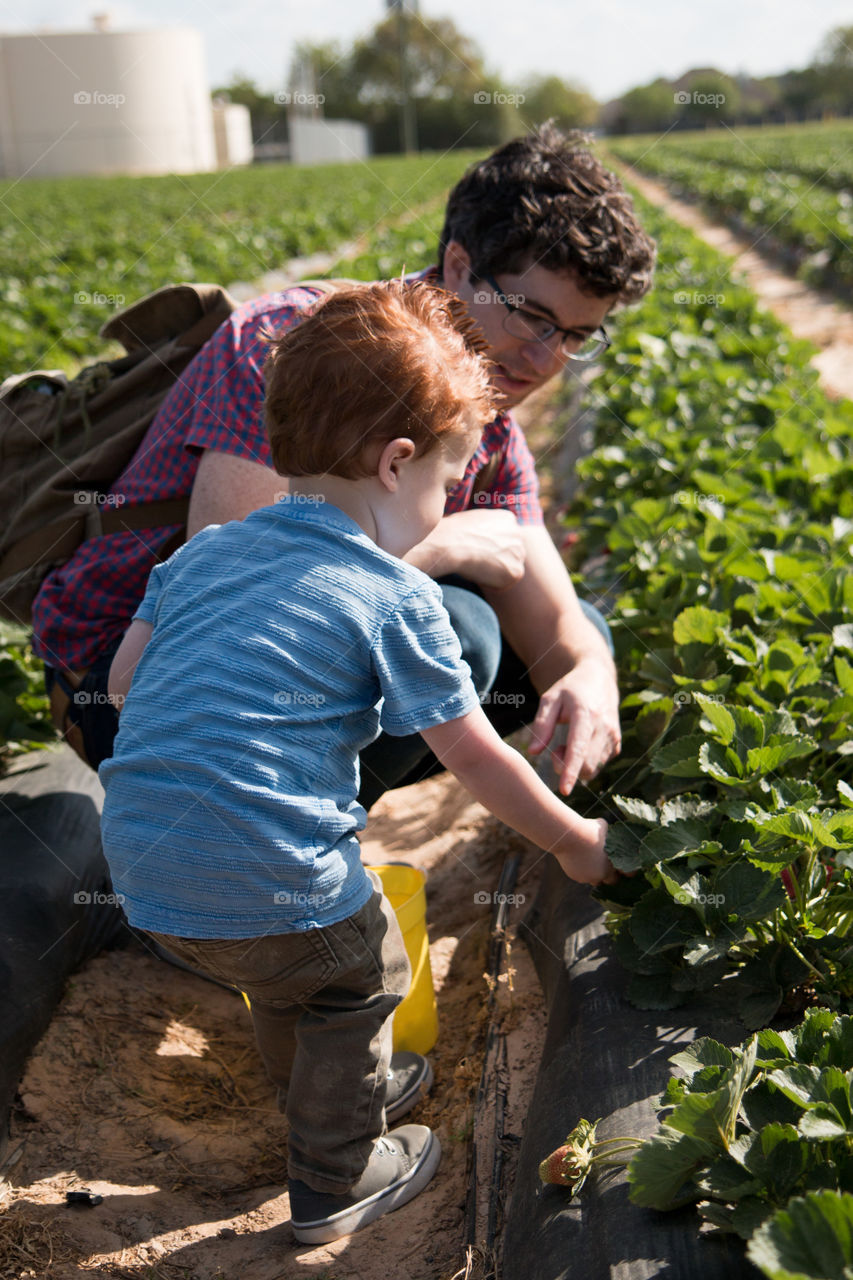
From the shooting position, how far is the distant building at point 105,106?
55.2 metres

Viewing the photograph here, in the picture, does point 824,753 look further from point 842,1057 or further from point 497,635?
point 842,1057

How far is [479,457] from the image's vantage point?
2.30m

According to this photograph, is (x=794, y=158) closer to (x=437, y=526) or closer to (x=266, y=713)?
(x=437, y=526)

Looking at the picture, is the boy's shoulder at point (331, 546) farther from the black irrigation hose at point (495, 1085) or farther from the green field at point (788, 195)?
the green field at point (788, 195)

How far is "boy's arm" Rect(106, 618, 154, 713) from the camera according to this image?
1.75 m

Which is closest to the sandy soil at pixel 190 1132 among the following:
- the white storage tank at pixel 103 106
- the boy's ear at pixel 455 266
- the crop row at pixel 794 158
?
the boy's ear at pixel 455 266

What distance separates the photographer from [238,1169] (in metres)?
1.95

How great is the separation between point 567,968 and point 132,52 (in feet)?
213

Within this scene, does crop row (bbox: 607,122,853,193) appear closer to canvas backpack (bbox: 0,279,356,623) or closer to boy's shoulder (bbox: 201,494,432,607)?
canvas backpack (bbox: 0,279,356,623)


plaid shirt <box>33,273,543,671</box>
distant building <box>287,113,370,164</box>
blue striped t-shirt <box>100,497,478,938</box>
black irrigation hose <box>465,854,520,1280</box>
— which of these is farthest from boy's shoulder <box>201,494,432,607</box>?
distant building <box>287,113,370,164</box>

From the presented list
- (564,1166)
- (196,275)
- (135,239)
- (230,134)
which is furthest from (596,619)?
(230,134)

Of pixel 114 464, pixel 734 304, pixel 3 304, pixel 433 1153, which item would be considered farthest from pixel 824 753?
pixel 3 304

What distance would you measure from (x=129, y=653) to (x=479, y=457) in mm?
890

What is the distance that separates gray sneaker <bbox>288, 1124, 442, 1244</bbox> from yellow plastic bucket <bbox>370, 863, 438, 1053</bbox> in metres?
0.21
